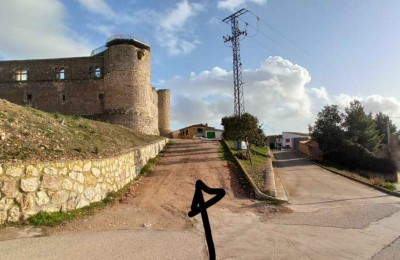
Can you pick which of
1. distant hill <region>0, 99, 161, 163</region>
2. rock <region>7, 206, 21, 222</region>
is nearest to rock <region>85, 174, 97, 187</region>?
distant hill <region>0, 99, 161, 163</region>

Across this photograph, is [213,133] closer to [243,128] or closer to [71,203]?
[243,128]

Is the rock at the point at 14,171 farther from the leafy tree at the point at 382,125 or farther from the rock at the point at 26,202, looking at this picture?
the leafy tree at the point at 382,125

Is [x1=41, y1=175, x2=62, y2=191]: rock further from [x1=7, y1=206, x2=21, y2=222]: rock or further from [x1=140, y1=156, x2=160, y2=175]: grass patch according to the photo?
[x1=140, y1=156, x2=160, y2=175]: grass patch

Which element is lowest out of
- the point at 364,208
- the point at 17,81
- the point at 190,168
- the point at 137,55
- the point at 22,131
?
the point at 364,208

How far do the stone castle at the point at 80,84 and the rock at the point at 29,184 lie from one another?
28.3 m

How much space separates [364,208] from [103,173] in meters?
9.03

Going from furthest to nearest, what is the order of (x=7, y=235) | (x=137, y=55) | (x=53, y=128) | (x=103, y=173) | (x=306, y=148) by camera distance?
(x=306, y=148)
(x=137, y=55)
(x=53, y=128)
(x=103, y=173)
(x=7, y=235)

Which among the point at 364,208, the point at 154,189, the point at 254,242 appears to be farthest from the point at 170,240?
the point at 364,208

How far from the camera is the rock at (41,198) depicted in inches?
327

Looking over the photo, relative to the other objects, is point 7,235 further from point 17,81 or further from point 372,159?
point 372,159

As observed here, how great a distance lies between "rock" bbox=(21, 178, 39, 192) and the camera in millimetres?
8031

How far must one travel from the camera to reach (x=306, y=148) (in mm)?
48281

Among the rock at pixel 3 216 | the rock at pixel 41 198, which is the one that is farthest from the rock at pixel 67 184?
the rock at pixel 3 216

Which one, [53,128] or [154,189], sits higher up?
[53,128]
